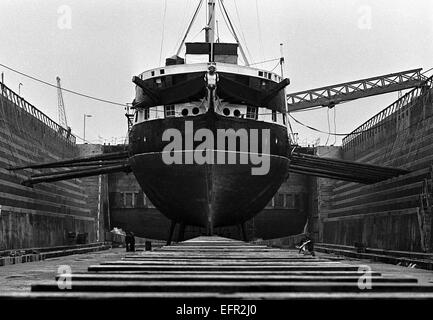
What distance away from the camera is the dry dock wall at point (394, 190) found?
2261 centimetres

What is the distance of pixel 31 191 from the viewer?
2836 cm

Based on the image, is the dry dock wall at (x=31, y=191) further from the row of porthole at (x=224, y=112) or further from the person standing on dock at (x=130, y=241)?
the row of porthole at (x=224, y=112)

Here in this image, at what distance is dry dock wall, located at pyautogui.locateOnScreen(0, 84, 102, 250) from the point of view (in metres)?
24.3

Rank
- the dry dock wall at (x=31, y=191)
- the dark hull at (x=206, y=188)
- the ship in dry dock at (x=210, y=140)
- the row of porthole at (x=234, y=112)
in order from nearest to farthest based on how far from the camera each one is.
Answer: the ship in dry dock at (x=210, y=140) → the dark hull at (x=206, y=188) → the row of porthole at (x=234, y=112) → the dry dock wall at (x=31, y=191)

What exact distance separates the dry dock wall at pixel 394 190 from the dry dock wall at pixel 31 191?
17.0 metres

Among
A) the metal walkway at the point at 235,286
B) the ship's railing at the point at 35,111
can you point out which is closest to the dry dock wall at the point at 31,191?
the ship's railing at the point at 35,111

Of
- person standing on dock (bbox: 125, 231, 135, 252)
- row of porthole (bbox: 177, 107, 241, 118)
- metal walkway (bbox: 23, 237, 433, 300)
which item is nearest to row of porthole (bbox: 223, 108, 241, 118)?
row of porthole (bbox: 177, 107, 241, 118)

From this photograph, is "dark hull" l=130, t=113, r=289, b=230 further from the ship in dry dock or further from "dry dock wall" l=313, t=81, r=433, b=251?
"dry dock wall" l=313, t=81, r=433, b=251

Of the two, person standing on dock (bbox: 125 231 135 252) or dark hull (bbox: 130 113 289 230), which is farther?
person standing on dock (bbox: 125 231 135 252)

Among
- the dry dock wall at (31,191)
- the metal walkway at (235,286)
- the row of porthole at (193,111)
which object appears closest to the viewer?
the metal walkway at (235,286)

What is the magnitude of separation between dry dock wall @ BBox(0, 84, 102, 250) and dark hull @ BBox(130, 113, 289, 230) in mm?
5595

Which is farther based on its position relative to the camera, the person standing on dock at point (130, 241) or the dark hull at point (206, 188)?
the person standing on dock at point (130, 241)
